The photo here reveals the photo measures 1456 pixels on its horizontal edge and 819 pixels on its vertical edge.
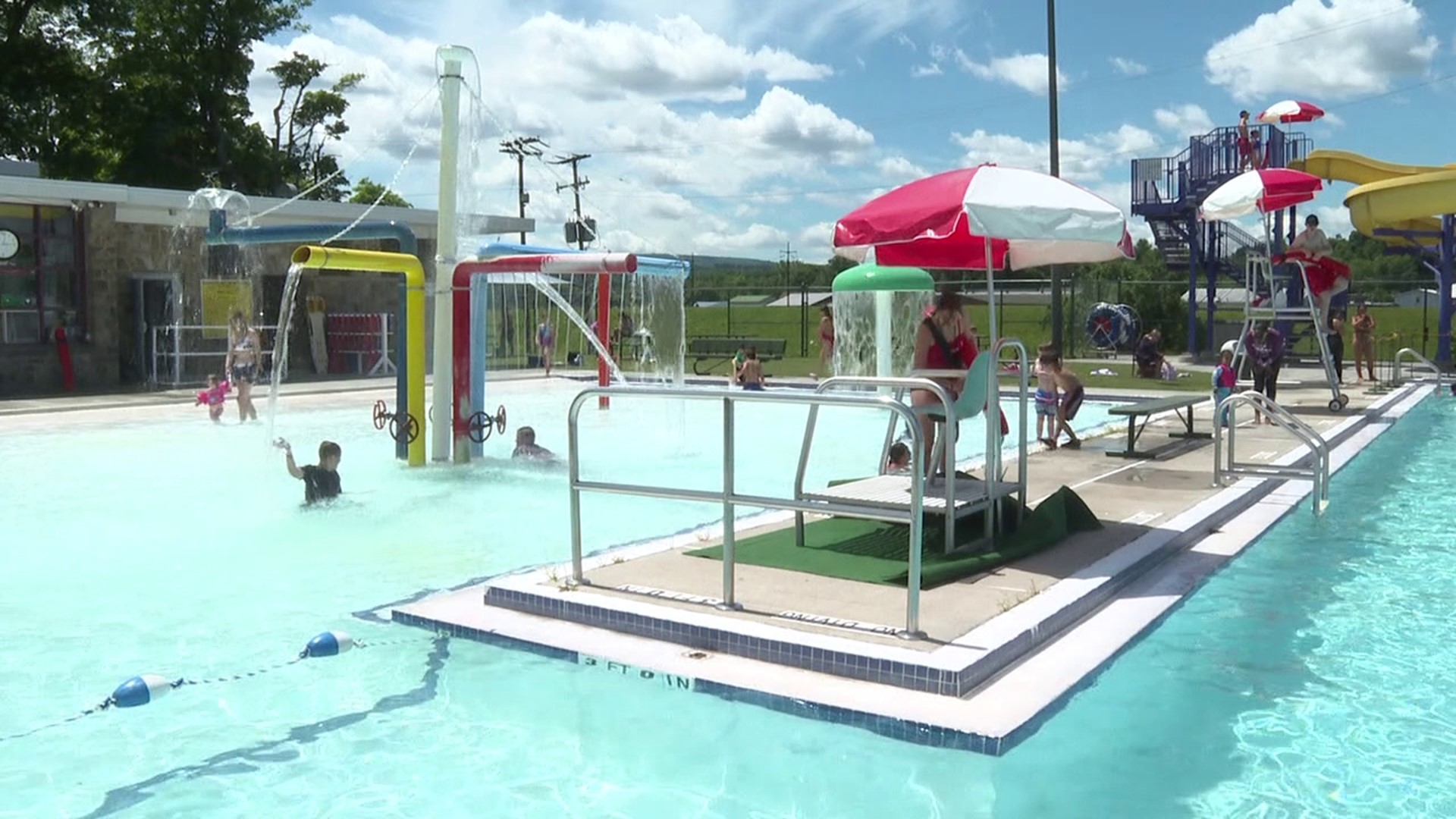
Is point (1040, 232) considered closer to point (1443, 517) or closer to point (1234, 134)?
point (1443, 517)

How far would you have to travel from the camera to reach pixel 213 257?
25.8 m

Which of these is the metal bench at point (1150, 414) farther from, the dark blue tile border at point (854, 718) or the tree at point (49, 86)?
the tree at point (49, 86)

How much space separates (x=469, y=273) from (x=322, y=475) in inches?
111

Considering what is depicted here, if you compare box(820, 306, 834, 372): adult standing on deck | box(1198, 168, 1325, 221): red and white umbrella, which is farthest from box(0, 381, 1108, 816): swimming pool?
box(820, 306, 834, 372): adult standing on deck

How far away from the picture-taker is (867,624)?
558 cm

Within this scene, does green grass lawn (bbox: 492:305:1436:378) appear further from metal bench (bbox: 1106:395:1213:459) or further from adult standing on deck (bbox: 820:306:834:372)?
metal bench (bbox: 1106:395:1213:459)

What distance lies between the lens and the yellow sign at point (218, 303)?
80.0 ft

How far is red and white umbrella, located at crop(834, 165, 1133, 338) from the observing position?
675 centimetres

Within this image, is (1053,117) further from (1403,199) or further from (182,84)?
(182,84)

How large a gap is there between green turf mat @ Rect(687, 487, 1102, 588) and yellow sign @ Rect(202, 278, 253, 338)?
1983cm

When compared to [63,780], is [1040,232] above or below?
above

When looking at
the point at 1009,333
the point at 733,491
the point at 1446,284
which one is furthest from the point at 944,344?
the point at 1009,333

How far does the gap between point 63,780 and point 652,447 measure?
1091 cm

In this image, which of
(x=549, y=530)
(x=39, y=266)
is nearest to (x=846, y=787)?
(x=549, y=530)
